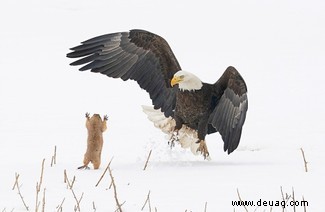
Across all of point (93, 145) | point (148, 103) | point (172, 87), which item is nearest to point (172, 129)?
point (172, 87)

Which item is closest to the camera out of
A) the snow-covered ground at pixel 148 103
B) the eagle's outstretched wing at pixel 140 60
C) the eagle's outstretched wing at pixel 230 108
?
the snow-covered ground at pixel 148 103

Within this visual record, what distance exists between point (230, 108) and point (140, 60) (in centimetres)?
103

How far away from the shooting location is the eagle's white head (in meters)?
6.75

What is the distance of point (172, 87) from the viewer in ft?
24.2

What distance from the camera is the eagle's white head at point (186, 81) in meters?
6.75

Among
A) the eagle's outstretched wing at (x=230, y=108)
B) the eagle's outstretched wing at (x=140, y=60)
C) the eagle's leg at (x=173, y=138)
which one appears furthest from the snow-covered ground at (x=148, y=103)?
the eagle's outstretched wing at (x=140, y=60)

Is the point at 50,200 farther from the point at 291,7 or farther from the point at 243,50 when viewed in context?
the point at 291,7

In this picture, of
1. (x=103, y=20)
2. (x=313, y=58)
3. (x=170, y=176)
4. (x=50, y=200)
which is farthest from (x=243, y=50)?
(x=50, y=200)

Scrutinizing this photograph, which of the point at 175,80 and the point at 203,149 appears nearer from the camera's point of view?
the point at 175,80

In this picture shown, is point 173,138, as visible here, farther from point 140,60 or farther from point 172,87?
point 140,60

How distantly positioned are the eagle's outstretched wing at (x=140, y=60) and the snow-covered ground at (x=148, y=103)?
487 mm

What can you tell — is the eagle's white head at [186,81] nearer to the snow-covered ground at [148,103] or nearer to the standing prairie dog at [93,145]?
the snow-covered ground at [148,103]

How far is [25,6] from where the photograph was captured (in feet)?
66.7

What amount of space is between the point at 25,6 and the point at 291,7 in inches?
252
